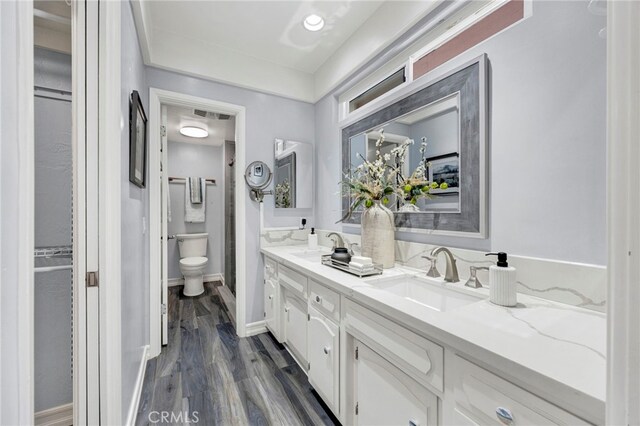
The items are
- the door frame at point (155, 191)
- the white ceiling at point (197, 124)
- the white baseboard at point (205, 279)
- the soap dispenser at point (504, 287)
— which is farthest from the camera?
the white baseboard at point (205, 279)

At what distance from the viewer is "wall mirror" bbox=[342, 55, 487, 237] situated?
50.7 inches

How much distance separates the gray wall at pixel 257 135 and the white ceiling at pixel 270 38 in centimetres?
9

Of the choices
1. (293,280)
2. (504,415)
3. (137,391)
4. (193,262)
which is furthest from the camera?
(193,262)

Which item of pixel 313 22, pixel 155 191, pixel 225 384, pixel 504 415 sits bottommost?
pixel 225 384

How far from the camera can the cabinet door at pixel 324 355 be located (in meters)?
→ 1.40

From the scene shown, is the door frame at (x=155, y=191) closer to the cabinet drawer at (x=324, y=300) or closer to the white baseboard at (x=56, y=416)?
the white baseboard at (x=56, y=416)

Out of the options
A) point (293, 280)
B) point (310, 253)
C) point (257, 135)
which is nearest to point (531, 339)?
point (293, 280)

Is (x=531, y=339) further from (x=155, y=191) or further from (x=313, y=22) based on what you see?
(x=155, y=191)

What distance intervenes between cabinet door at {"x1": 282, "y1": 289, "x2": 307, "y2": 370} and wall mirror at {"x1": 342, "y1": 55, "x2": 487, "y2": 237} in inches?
35.4

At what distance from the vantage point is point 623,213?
0.33 meters

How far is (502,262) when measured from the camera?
1.04m

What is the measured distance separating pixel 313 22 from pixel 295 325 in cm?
224

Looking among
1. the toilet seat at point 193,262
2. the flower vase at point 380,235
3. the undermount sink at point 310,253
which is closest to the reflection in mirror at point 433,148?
the flower vase at point 380,235
